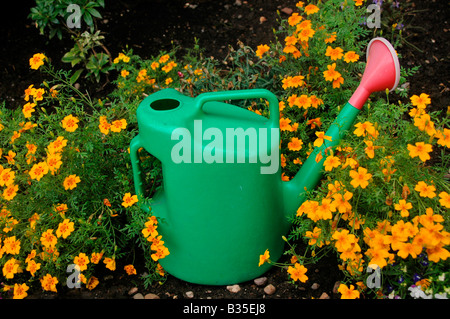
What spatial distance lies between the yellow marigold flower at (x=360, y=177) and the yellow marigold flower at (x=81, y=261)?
0.95 metres

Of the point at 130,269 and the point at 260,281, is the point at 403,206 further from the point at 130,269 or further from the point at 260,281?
the point at 130,269

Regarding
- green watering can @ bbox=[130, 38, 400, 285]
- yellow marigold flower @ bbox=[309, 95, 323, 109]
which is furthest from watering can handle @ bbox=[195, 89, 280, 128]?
yellow marigold flower @ bbox=[309, 95, 323, 109]

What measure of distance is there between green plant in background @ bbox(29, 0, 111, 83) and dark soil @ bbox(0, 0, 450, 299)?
0.43 ft

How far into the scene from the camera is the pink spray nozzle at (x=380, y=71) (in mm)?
1627

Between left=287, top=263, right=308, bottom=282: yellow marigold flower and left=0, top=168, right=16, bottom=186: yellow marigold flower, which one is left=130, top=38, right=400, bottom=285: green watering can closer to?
left=287, top=263, right=308, bottom=282: yellow marigold flower

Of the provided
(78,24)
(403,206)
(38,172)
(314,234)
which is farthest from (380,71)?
(78,24)

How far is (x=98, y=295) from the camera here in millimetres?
1885

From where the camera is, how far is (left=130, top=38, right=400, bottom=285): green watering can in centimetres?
160

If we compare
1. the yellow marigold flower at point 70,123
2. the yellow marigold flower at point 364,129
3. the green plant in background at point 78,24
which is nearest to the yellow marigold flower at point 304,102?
the yellow marigold flower at point 364,129

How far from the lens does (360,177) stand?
1533 millimetres

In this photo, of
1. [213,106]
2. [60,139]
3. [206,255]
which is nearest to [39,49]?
[60,139]

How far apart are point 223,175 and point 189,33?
155cm

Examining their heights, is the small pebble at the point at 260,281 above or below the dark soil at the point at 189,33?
below

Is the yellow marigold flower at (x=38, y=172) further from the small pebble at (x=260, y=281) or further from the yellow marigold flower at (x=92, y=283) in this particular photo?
the small pebble at (x=260, y=281)
